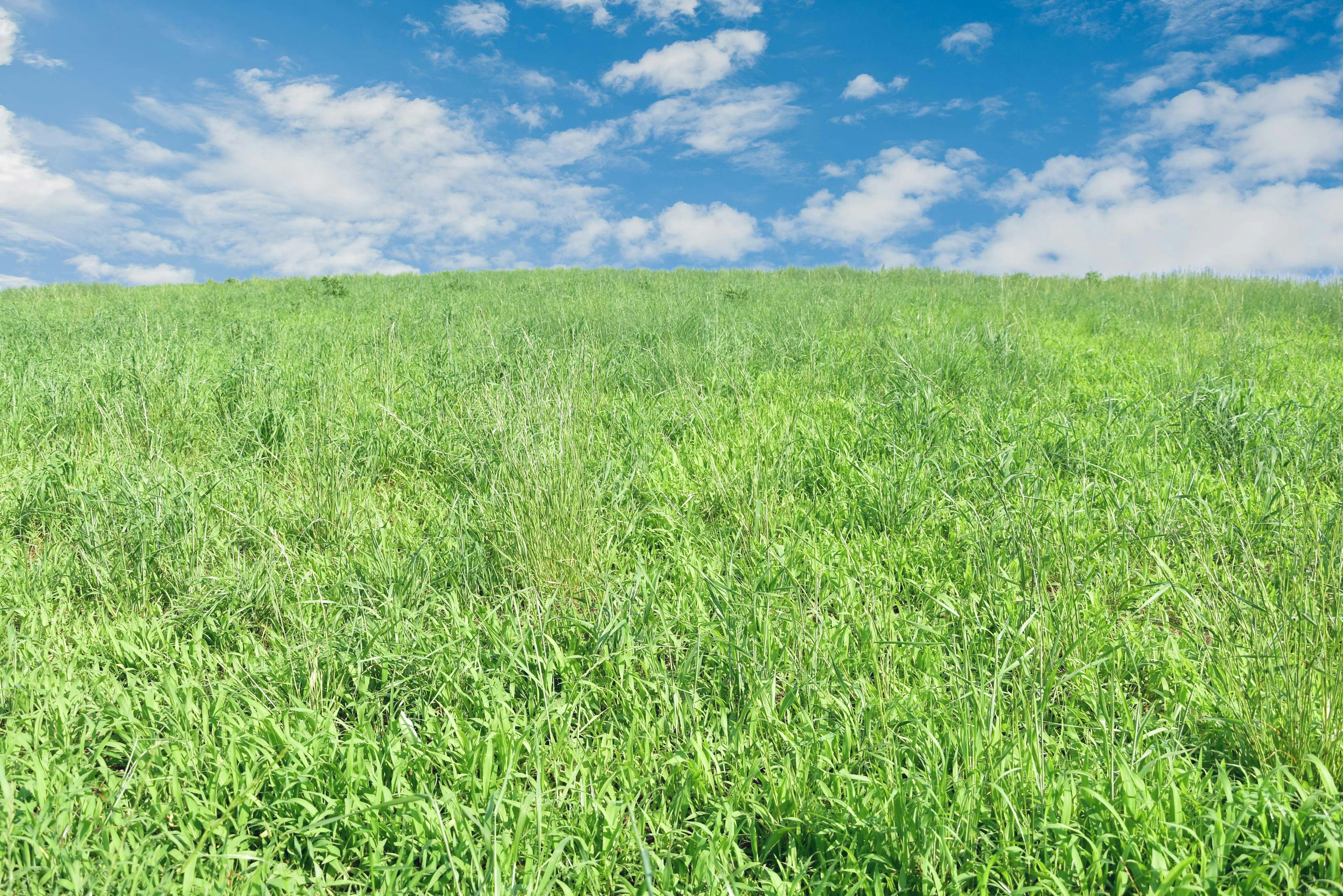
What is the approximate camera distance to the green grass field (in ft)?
5.02

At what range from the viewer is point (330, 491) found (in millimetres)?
3098

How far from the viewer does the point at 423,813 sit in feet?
5.17

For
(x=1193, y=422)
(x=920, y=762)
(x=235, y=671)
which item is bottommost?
(x=920, y=762)

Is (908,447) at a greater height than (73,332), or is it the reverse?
(73,332)

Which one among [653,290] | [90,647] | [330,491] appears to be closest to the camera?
[90,647]

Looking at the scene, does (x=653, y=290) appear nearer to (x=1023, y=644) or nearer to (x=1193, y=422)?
(x=1193, y=422)

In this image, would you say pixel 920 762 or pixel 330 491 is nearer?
Result: pixel 920 762

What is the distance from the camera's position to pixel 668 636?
7.00 ft

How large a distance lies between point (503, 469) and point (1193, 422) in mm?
4008

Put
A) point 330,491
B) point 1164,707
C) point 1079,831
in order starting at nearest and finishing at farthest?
point 1079,831
point 1164,707
point 330,491

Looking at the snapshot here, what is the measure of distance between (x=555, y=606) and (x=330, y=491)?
4.65 ft

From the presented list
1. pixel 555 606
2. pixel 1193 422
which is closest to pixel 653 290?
pixel 1193 422

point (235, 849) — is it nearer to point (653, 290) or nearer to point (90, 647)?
point (90, 647)

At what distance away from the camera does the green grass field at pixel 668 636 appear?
153cm
